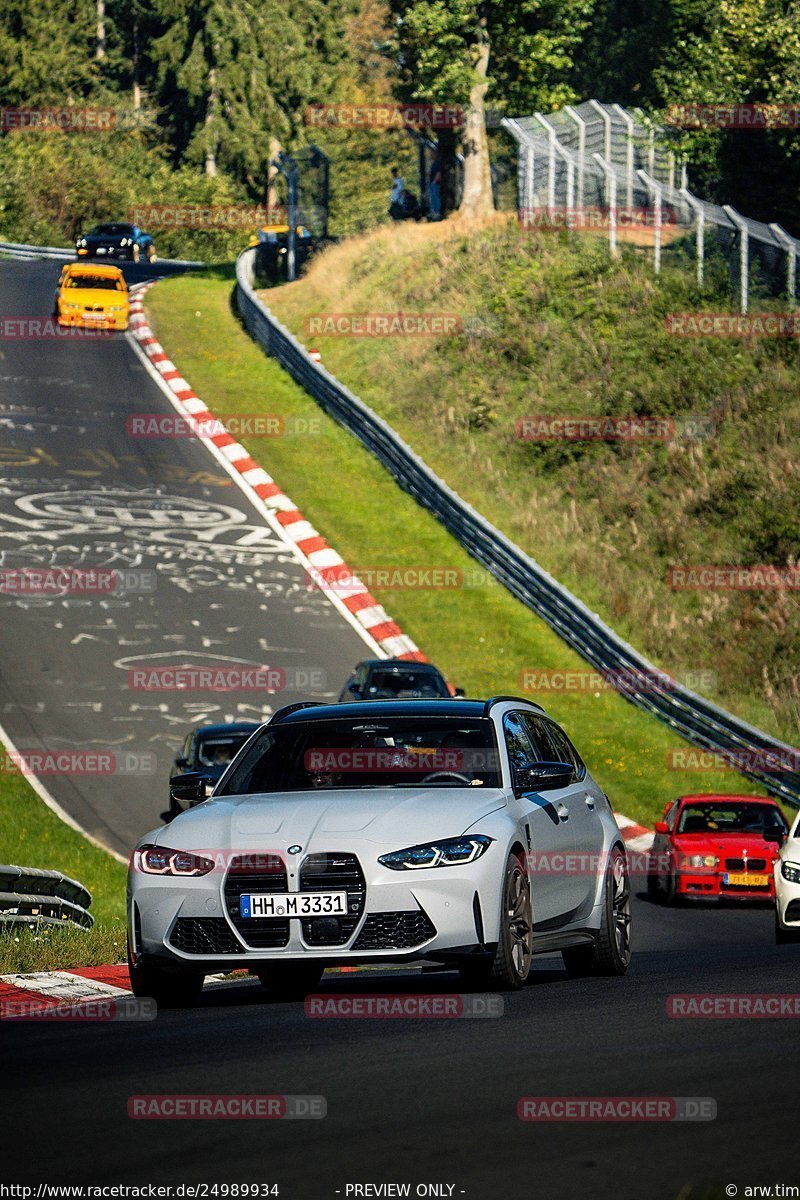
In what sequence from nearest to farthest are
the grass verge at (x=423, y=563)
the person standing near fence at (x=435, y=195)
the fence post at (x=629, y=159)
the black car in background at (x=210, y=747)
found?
1. the black car in background at (x=210, y=747)
2. the grass verge at (x=423, y=563)
3. the fence post at (x=629, y=159)
4. the person standing near fence at (x=435, y=195)

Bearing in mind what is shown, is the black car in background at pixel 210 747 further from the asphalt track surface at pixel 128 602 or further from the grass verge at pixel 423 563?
the grass verge at pixel 423 563

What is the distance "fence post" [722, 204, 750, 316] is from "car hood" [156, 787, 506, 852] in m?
30.3

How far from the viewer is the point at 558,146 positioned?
135 ft

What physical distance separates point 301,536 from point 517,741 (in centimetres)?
2204

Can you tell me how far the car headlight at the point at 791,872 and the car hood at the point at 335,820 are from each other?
4808mm

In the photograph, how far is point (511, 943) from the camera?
9.05 meters

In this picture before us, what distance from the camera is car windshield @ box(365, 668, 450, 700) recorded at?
23.0 meters

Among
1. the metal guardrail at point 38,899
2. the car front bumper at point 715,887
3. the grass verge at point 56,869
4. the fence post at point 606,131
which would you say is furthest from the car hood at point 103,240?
the metal guardrail at point 38,899

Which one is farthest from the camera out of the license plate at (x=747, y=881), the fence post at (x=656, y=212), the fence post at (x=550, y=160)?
the fence post at (x=550, y=160)

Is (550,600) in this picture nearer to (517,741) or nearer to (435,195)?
(517,741)

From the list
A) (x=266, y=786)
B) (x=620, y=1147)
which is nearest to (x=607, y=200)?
(x=266, y=786)

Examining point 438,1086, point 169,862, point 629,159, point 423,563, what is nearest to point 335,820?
point 169,862

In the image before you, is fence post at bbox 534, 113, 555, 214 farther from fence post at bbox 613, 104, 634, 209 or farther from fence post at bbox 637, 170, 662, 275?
fence post at bbox 637, 170, 662, 275

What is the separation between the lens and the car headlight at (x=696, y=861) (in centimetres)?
1908
